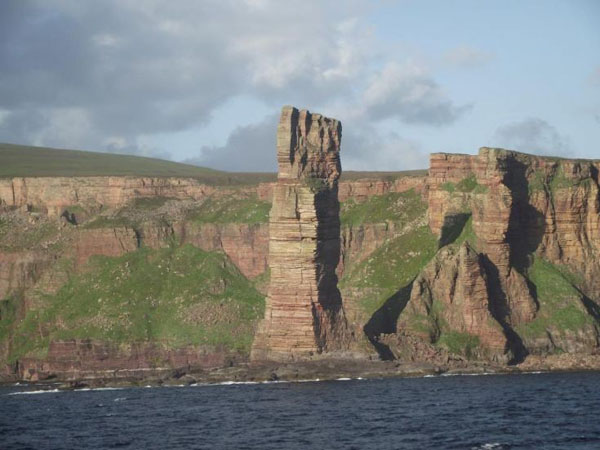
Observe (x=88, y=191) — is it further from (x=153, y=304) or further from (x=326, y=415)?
(x=326, y=415)

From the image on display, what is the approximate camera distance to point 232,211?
185 metres

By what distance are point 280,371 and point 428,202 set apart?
3528 cm

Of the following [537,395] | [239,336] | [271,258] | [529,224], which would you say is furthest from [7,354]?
[537,395]

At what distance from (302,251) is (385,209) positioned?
34.0m

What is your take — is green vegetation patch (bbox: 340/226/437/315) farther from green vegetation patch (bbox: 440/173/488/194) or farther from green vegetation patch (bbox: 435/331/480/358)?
green vegetation patch (bbox: 435/331/480/358)

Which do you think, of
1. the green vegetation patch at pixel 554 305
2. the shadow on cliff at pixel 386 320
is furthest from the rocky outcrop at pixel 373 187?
the green vegetation patch at pixel 554 305

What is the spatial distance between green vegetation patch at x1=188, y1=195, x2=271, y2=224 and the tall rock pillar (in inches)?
1350

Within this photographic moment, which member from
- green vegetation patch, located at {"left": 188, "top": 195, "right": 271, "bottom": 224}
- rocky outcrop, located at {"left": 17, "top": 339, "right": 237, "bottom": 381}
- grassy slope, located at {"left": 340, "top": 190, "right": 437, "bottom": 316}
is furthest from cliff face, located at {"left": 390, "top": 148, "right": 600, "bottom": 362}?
→ green vegetation patch, located at {"left": 188, "top": 195, "right": 271, "bottom": 224}

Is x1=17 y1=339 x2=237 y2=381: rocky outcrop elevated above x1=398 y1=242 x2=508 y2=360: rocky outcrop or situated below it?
below

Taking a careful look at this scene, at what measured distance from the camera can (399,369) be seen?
468 ft

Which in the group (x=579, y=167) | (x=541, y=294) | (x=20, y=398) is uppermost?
(x=579, y=167)

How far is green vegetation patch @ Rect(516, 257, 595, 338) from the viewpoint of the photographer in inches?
5901

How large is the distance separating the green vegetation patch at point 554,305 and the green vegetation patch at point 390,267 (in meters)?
13.4

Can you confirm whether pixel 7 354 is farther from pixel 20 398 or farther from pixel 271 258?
pixel 271 258
